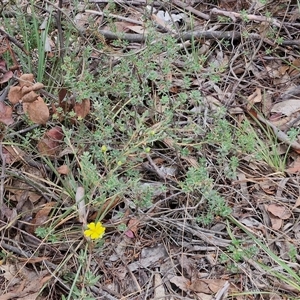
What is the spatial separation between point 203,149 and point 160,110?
0.25 m

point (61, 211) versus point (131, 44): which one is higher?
point (131, 44)

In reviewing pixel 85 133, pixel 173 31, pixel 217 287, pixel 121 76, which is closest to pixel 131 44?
pixel 173 31

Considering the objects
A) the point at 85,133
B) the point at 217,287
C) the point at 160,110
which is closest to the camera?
the point at 217,287

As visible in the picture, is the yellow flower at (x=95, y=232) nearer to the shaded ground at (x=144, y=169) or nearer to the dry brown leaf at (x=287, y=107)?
the shaded ground at (x=144, y=169)

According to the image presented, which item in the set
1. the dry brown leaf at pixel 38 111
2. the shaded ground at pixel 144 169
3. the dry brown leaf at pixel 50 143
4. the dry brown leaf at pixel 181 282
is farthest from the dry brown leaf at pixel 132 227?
the dry brown leaf at pixel 38 111

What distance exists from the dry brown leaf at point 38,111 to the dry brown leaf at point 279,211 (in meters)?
0.92

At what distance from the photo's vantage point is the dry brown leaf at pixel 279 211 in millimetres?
1870

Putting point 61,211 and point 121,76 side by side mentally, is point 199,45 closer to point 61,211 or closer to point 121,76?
point 121,76

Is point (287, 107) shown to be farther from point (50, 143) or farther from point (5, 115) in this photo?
point (5, 115)

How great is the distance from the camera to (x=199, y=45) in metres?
2.43

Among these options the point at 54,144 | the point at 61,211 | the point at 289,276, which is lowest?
the point at 289,276

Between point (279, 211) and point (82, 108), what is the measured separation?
0.86 meters

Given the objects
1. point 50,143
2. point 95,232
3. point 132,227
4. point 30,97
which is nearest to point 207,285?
point 132,227

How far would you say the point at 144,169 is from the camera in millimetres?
1960
